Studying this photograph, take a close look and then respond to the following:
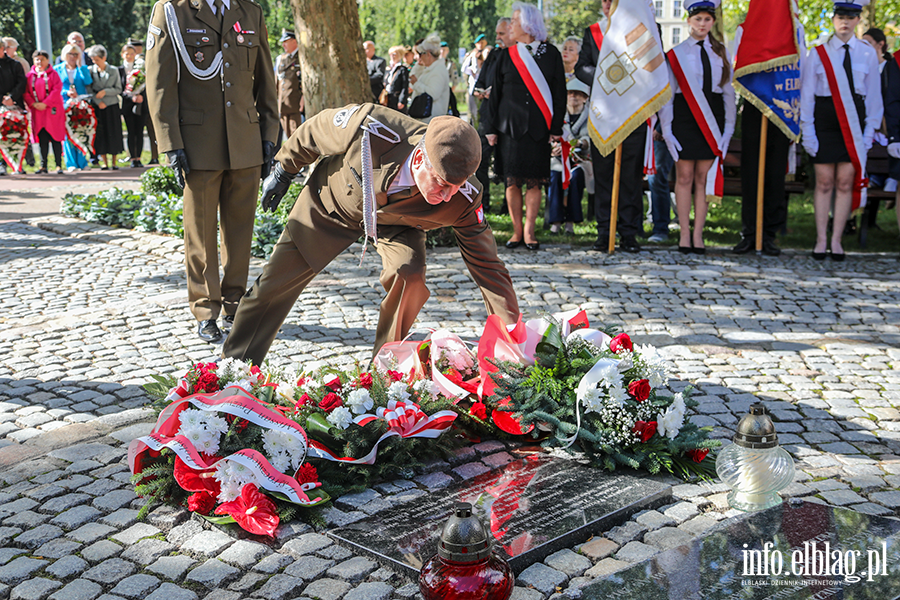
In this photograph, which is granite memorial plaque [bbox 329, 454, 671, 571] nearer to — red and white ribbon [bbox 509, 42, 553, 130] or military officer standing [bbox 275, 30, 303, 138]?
red and white ribbon [bbox 509, 42, 553, 130]

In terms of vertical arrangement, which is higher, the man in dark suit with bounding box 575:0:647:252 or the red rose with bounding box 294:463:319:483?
the man in dark suit with bounding box 575:0:647:252

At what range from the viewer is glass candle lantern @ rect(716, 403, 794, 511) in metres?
3.31

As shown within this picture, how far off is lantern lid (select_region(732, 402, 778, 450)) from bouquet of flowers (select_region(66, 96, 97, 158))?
14.2m

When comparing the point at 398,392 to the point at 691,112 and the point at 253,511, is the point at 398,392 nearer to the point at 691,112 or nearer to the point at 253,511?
the point at 253,511

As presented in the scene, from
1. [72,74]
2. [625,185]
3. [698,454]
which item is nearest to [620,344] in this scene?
[698,454]

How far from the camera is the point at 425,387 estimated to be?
4074 mm

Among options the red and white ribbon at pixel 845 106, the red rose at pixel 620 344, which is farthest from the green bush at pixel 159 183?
the red rose at pixel 620 344

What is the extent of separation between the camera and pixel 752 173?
9.02 meters

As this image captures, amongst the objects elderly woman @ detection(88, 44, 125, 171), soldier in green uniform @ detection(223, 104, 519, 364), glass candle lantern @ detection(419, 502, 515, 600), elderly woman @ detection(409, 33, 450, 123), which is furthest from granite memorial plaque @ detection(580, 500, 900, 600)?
elderly woman @ detection(88, 44, 125, 171)

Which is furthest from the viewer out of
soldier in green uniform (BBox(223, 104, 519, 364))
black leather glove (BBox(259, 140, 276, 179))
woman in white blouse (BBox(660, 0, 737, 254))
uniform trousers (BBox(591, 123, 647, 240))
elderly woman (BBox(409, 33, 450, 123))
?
elderly woman (BBox(409, 33, 450, 123))

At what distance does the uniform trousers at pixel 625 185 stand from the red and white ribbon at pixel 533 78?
824mm

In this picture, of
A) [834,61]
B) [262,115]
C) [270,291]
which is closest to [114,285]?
[262,115]

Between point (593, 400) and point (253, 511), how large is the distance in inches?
60.7

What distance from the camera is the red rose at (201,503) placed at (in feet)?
10.9
